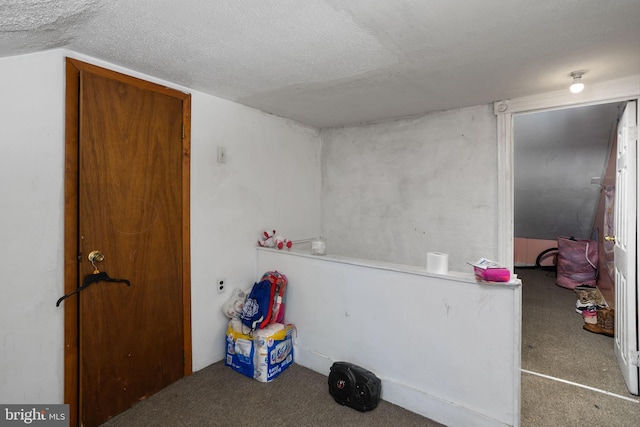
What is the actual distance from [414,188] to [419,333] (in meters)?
1.56

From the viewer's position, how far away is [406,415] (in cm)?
193

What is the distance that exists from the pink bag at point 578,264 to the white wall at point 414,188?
122 inches

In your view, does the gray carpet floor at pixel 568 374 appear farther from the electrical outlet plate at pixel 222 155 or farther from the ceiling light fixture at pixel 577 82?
the electrical outlet plate at pixel 222 155

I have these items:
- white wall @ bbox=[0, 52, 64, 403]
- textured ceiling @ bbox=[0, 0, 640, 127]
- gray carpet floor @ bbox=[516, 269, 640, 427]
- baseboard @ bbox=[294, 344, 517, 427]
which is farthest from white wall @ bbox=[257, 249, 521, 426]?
white wall @ bbox=[0, 52, 64, 403]

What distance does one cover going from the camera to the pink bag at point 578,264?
4.60 metres

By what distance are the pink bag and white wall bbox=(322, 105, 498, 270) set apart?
122 inches

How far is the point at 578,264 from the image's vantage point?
4.65m

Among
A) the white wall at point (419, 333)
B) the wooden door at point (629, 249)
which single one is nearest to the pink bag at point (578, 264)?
the wooden door at point (629, 249)

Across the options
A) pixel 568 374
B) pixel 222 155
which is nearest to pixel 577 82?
pixel 568 374

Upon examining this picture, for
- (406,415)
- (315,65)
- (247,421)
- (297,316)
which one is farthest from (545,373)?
(315,65)

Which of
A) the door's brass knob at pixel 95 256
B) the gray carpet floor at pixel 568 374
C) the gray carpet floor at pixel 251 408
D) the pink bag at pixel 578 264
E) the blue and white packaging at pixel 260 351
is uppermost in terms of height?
the door's brass knob at pixel 95 256

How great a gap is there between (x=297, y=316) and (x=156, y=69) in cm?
209

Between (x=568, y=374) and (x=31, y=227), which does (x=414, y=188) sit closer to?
(x=568, y=374)

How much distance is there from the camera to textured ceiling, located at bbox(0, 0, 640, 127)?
1296 mm
